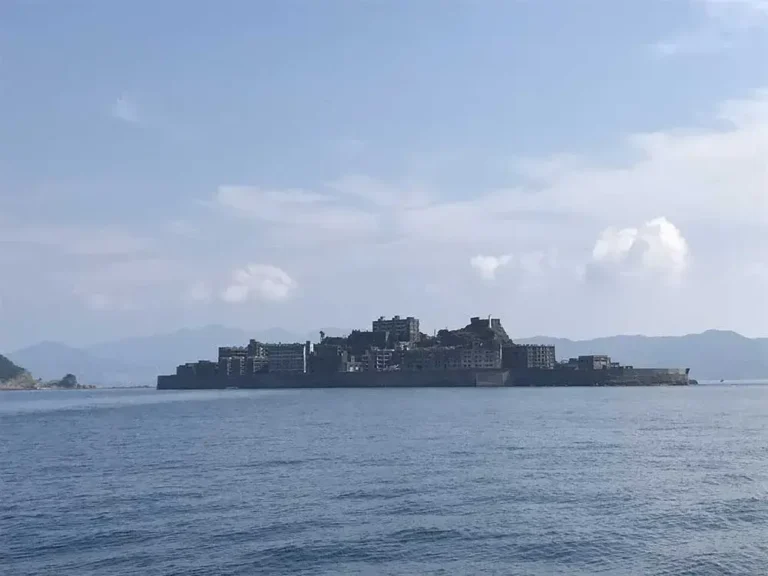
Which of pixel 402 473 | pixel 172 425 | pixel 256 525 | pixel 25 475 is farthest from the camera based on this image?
pixel 172 425

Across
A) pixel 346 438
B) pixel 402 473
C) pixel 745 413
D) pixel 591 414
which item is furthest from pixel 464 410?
pixel 402 473

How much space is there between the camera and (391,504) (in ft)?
144

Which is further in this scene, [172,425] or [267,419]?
[267,419]

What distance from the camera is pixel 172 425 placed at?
105812 millimetres

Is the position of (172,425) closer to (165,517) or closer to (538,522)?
(165,517)

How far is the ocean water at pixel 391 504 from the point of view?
33500mm

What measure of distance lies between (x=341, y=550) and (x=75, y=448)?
48555 millimetres

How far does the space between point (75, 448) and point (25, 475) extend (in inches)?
720

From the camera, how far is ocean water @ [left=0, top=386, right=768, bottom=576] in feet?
110

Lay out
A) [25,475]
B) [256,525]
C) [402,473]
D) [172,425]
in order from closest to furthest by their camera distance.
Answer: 1. [256,525]
2. [402,473]
3. [25,475]
4. [172,425]

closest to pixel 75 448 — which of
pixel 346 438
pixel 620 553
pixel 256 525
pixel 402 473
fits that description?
pixel 346 438

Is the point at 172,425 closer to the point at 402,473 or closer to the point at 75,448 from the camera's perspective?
the point at 75,448

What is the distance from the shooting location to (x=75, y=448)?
7650 centimetres

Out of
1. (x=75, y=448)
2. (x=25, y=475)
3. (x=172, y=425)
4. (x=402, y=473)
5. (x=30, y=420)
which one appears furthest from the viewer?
(x=30, y=420)
